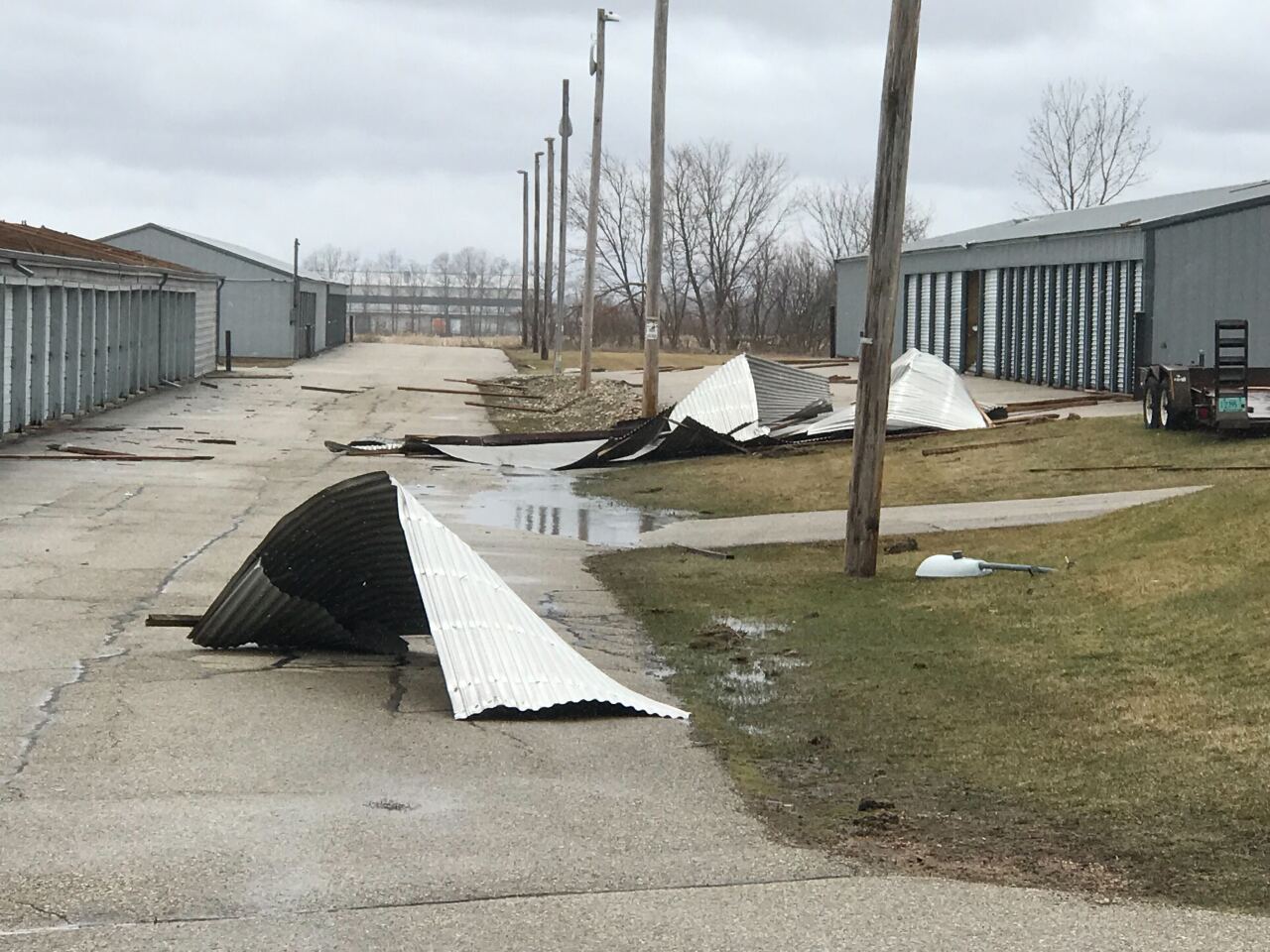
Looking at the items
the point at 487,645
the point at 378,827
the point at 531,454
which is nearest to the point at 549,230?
the point at 531,454

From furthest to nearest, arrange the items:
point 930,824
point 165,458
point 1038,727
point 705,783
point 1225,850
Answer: point 165,458
point 1038,727
point 705,783
point 930,824
point 1225,850

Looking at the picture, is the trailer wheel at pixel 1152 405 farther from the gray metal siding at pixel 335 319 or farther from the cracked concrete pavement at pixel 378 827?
the gray metal siding at pixel 335 319

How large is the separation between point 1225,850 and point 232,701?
488cm

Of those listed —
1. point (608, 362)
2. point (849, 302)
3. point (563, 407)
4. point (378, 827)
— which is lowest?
point (378, 827)

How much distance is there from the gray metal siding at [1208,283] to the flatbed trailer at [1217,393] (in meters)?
4.89

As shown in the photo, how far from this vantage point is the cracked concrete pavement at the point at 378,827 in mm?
5180

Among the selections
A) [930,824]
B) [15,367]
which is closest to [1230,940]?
[930,824]

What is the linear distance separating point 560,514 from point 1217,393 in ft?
26.1

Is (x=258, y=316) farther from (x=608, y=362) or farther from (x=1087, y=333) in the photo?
(x=1087, y=333)

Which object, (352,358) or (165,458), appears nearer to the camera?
(165,458)

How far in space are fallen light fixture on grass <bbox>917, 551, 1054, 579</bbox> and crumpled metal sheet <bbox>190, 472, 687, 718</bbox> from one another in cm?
410

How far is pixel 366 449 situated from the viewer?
2595 cm

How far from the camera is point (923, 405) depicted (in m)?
25.8

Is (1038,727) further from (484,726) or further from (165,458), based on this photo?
(165,458)
